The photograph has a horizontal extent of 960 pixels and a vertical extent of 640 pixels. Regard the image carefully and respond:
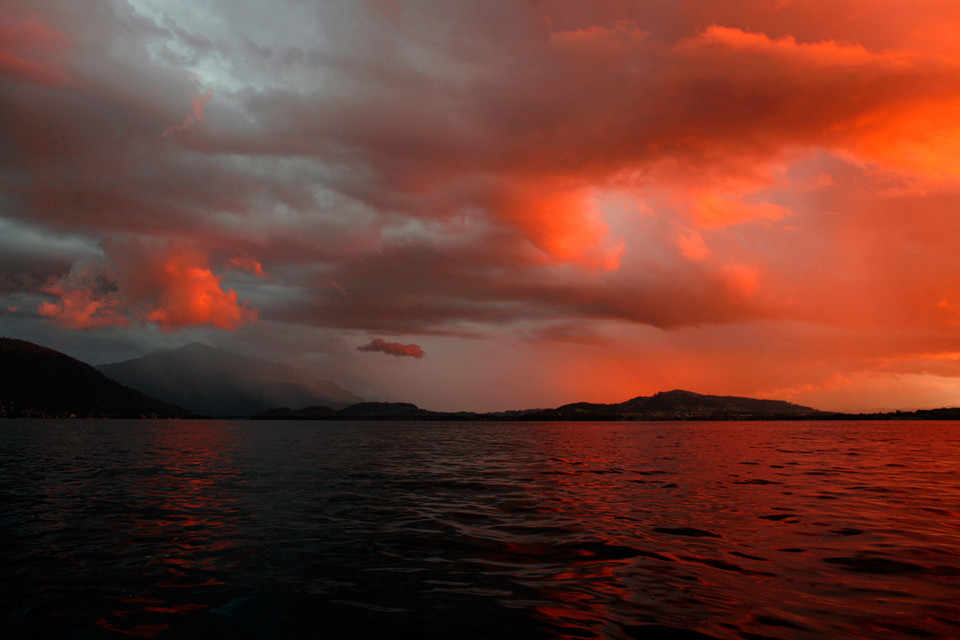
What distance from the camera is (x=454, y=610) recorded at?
34.2ft

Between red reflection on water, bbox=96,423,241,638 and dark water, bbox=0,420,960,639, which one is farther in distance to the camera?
red reflection on water, bbox=96,423,241,638

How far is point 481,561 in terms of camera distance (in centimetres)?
1408

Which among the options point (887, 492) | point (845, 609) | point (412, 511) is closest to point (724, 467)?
point (887, 492)

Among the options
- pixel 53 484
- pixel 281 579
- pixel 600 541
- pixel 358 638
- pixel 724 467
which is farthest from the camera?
pixel 724 467

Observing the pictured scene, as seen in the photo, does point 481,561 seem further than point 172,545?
No

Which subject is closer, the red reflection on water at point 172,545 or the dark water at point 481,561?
the dark water at point 481,561

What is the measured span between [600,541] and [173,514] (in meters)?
16.8

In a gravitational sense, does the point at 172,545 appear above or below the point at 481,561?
below

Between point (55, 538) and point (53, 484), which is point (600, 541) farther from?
point (53, 484)

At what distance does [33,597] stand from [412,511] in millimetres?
12514

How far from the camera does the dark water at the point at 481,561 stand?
985cm

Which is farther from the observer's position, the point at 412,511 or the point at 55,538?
the point at 412,511

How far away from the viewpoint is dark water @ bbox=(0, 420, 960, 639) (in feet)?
32.3

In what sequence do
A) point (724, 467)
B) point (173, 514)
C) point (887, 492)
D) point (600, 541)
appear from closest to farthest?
1. point (600, 541)
2. point (173, 514)
3. point (887, 492)
4. point (724, 467)
